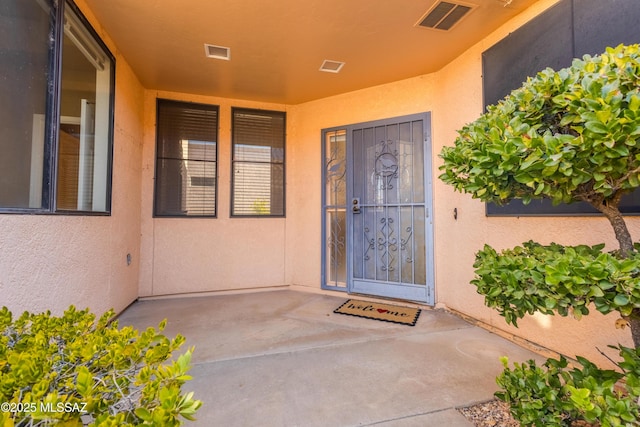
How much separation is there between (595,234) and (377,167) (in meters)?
2.31

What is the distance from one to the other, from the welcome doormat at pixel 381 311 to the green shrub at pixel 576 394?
1.58 meters

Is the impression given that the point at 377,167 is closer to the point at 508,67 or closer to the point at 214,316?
the point at 508,67

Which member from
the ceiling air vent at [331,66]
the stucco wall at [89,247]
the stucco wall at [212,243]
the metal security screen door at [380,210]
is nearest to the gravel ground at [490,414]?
the metal security screen door at [380,210]

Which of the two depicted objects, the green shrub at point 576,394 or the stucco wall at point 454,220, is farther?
the stucco wall at point 454,220

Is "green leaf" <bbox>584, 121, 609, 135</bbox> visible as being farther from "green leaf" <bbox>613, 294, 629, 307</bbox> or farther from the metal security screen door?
the metal security screen door

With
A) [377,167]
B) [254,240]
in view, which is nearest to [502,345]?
[377,167]

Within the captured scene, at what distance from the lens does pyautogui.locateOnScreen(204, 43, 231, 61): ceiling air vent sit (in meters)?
2.95

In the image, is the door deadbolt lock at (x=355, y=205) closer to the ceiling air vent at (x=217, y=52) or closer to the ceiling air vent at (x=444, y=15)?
the ceiling air vent at (x=444, y=15)

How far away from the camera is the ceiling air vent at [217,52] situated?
2.95 m

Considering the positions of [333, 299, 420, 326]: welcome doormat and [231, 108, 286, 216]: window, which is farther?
[231, 108, 286, 216]: window

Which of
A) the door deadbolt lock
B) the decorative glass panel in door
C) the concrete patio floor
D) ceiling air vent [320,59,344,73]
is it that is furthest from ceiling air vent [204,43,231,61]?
the concrete patio floor

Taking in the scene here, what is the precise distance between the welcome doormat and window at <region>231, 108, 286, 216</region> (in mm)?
1836

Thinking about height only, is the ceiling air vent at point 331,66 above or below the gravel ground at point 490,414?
above

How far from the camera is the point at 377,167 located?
375 cm
